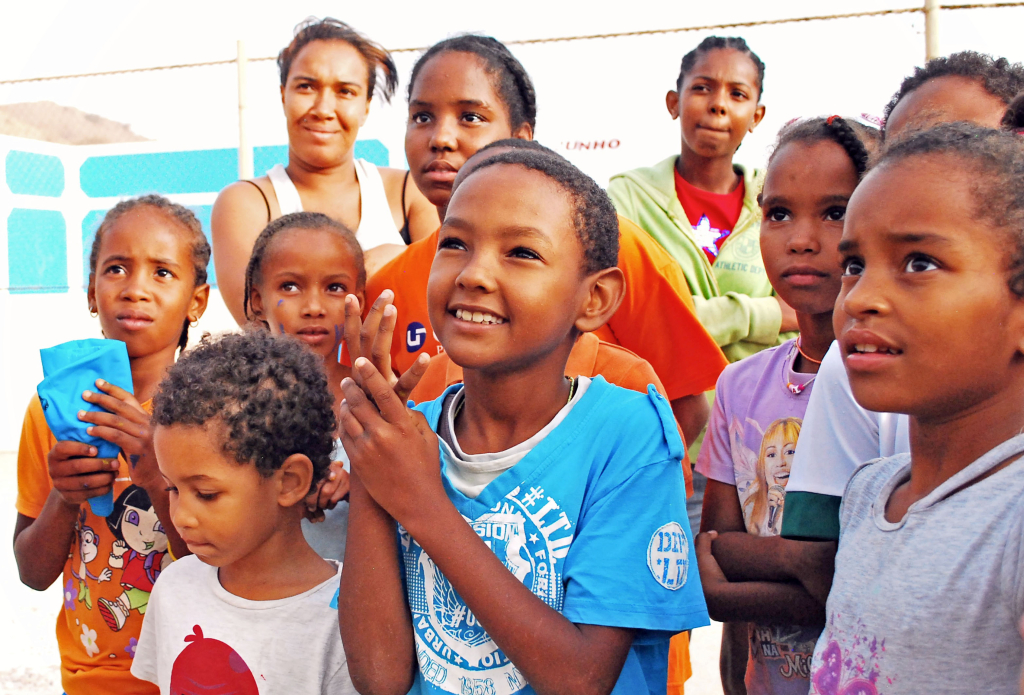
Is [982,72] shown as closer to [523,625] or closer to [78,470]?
[523,625]

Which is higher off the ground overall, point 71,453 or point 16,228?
point 16,228

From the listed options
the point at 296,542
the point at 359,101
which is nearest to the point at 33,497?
the point at 296,542

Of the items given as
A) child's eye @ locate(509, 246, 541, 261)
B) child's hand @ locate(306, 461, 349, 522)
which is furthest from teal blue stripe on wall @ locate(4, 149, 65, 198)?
child's eye @ locate(509, 246, 541, 261)

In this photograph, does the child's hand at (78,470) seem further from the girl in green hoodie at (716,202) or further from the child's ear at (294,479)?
the girl in green hoodie at (716,202)

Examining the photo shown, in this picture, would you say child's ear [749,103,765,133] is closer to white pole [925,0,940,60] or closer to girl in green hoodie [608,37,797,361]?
girl in green hoodie [608,37,797,361]

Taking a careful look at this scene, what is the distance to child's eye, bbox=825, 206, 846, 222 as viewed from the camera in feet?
5.88

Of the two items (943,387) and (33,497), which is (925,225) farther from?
(33,497)

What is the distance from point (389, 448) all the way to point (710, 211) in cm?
194

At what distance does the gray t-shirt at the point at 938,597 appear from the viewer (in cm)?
104

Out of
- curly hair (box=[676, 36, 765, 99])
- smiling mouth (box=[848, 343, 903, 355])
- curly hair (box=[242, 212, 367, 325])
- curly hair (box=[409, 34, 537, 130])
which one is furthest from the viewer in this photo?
curly hair (box=[676, 36, 765, 99])

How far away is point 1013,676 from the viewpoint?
1.05 meters

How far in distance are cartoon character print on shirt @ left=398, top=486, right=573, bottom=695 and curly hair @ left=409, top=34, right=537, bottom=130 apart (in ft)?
4.38

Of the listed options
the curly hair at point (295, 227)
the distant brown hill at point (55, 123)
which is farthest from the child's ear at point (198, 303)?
the distant brown hill at point (55, 123)

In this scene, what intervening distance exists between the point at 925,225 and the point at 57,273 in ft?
26.3
